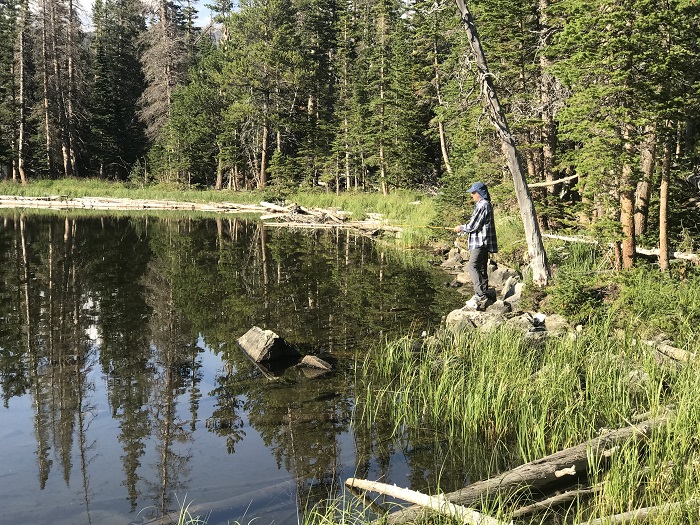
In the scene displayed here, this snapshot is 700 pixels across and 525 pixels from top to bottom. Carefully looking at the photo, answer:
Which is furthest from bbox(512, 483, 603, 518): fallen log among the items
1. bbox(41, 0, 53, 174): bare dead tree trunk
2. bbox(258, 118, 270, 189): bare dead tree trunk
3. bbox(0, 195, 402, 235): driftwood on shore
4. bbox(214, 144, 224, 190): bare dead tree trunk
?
bbox(41, 0, 53, 174): bare dead tree trunk

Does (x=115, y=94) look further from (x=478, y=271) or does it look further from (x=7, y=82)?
(x=478, y=271)

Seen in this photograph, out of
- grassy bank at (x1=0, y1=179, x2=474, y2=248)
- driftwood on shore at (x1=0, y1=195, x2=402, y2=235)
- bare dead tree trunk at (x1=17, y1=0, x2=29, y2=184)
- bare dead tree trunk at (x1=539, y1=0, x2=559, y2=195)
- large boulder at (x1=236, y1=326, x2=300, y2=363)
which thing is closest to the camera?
large boulder at (x1=236, y1=326, x2=300, y2=363)

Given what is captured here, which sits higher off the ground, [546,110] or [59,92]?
[59,92]

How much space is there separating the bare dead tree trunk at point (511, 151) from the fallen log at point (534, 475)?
23.7 ft

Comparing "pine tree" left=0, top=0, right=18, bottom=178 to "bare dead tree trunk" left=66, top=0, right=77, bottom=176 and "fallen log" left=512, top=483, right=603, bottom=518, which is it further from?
"fallen log" left=512, top=483, right=603, bottom=518

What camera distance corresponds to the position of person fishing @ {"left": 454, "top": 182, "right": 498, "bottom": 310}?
1084 cm

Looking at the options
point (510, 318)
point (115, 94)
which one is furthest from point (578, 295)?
point (115, 94)

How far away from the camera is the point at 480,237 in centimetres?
1103

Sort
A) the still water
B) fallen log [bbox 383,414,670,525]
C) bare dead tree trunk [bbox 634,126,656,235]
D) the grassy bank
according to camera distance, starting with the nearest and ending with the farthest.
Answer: fallen log [bbox 383,414,670,525]
the still water
bare dead tree trunk [bbox 634,126,656,235]
the grassy bank

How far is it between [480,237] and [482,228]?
0.17m

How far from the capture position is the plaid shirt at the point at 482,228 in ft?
35.7

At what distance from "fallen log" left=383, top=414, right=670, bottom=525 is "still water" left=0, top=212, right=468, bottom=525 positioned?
0.94 m

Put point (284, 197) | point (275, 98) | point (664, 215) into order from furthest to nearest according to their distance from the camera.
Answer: point (275, 98) → point (284, 197) → point (664, 215)

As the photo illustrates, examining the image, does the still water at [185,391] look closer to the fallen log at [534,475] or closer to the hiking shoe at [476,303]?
the hiking shoe at [476,303]
